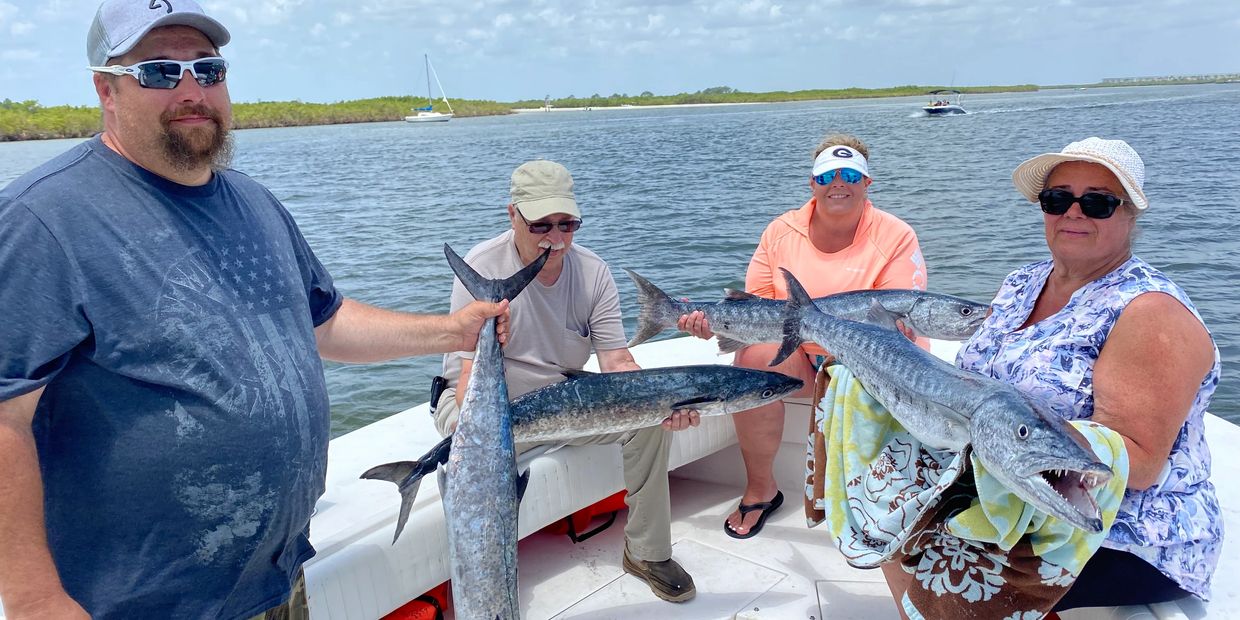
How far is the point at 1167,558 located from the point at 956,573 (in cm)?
58

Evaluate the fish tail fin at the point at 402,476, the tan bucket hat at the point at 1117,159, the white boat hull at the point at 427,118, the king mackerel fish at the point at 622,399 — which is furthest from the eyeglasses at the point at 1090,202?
the white boat hull at the point at 427,118

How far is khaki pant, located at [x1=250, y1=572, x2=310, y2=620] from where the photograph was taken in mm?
2199

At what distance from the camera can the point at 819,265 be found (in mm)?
4402

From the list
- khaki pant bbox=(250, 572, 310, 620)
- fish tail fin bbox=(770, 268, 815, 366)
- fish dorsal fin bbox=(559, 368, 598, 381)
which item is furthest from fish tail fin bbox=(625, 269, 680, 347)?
khaki pant bbox=(250, 572, 310, 620)

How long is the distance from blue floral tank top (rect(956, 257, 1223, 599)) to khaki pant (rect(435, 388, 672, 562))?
149 centimetres

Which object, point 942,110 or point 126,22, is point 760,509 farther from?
point 942,110

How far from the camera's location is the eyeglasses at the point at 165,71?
6.46 feet

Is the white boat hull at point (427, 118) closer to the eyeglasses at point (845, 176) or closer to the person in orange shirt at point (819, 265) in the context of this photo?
the person in orange shirt at point (819, 265)

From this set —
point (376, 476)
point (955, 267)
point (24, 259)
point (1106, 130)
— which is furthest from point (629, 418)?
point (1106, 130)

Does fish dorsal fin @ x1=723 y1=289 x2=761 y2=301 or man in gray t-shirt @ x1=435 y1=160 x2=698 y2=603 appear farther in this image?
fish dorsal fin @ x1=723 y1=289 x2=761 y2=301

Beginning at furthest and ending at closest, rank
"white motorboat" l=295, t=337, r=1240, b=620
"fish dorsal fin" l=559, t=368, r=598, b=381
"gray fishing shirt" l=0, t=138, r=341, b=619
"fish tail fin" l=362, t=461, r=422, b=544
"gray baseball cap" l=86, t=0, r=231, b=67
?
"fish dorsal fin" l=559, t=368, r=598, b=381 → "white motorboat" l=295, t=337, r=1240, b=620 → "fish tail fin" l=362, t=461, r=422, b=544 → "gray baseball cap" l=86, t=0, r=231, b=67 → "gray fishing shirt" l=0, t=138, r=341, b=619

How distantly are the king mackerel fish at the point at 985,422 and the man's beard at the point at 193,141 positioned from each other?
2.13m

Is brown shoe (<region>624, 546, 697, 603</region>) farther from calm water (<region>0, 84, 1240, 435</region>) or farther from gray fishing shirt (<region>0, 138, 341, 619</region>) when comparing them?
calm water (<region>0, 84, 1240, 435</region>)

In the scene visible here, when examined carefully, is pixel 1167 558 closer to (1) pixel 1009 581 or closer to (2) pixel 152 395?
(1) pixel 1009 581
